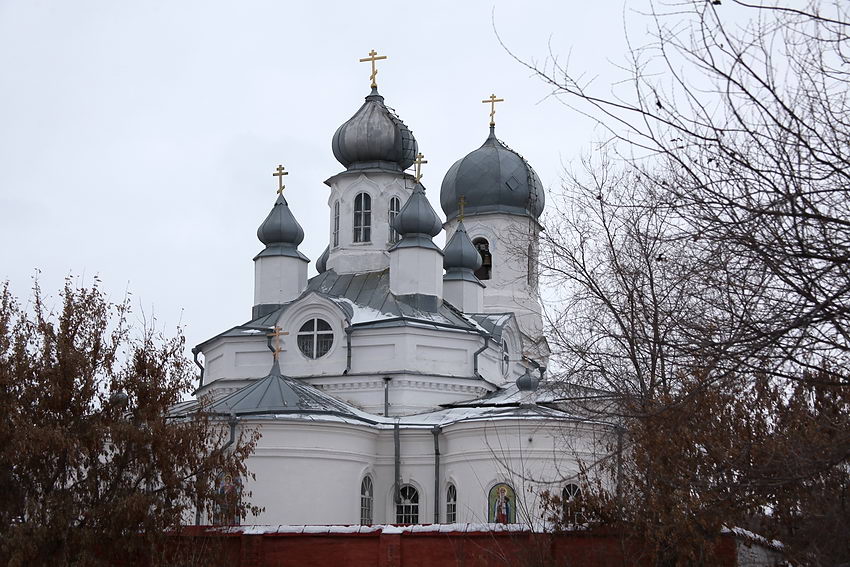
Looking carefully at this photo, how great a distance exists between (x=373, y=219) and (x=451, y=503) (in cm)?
834

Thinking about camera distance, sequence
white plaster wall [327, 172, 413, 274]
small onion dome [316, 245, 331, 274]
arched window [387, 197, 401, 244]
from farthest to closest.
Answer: small onion dome [316, 245, 331, 274] < arched window [387, 197, 401, 244] < white plaster wall [327, 172, 413, 274]

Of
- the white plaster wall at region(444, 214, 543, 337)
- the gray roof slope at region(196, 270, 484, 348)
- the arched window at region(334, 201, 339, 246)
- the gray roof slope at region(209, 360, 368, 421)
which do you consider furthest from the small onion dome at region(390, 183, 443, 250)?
the white plaster wall at region(444, 214, 543, 337)

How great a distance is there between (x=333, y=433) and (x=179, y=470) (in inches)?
387

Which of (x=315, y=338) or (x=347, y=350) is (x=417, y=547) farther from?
(x=315, y=338)

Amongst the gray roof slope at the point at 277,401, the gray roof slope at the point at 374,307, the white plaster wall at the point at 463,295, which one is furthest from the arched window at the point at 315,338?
the white plaster wall at the point at 463,295

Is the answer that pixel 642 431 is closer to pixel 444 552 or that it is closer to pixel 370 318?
pixel 444 552

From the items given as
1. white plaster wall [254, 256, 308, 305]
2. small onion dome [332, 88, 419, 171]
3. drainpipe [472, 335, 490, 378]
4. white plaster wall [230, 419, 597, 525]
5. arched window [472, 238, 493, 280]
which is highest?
small onion dome [332, 88, 419, 171]

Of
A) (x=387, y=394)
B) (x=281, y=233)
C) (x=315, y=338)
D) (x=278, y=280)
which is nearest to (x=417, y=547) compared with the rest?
(x=387, y=394)

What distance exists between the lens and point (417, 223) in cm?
2856

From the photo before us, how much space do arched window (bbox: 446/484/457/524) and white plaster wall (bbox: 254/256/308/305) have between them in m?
7.14

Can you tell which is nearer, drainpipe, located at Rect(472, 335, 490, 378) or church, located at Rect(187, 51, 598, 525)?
church, located at Rect(187, 51, 598, 525)

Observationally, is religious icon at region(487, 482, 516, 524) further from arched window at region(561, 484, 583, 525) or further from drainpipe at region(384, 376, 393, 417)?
arched window at region(561, 484, 583, 525)

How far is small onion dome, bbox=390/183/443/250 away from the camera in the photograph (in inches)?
1125

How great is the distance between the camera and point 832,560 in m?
12.3
